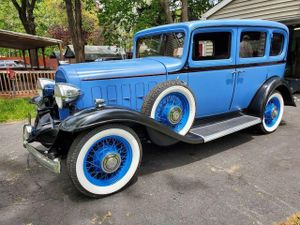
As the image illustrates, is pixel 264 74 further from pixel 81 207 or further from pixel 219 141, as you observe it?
pixel 81 207

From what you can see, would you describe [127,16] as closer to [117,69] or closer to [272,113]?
[272,113]

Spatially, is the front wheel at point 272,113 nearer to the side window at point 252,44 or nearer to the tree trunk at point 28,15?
the side window at point 252,44

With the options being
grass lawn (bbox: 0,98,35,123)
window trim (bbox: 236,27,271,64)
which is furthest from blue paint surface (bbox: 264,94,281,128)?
grass lawn (bbox: 0,98,35,123)

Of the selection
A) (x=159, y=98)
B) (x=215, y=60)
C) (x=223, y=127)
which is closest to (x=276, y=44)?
(x=215, y=60)

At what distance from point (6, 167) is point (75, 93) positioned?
68.3 inches

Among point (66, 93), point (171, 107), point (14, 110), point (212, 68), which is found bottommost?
point (14, 110)

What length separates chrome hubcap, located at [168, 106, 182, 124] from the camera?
3.43 meters

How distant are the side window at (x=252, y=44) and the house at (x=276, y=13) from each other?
15.4 feet

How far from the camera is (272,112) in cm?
473

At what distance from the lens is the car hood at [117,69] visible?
10.3ft

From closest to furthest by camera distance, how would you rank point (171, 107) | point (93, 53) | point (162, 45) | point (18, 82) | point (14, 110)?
point (171, 107)
point (162, 45)
point (14, 110)
point (18, 82)
point (93, 53)

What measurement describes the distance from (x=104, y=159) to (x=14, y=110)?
539cm

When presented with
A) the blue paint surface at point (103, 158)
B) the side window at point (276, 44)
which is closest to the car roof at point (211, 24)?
the side window at point (276, 44)

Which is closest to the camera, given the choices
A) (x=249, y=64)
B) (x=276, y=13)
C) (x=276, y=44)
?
(x=249, y=64)
